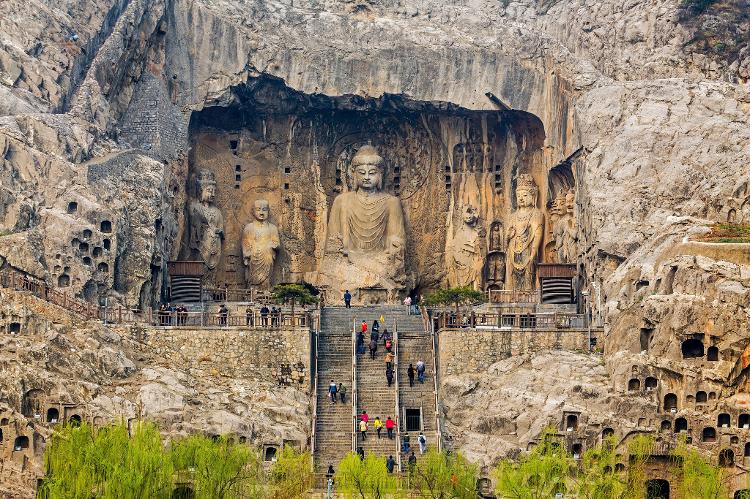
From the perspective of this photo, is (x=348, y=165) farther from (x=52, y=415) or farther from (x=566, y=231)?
(x=52, y=415)

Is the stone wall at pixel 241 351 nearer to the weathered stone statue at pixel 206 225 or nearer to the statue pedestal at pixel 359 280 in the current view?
the statue pedestal at pixel 359 280

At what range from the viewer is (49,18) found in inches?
3221

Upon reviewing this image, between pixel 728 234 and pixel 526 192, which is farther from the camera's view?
pixel 526 192

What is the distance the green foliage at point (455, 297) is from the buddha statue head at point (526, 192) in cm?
446

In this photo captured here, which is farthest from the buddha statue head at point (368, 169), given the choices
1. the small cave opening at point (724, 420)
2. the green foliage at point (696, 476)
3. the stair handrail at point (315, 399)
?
the green foliage at point (696, 476)

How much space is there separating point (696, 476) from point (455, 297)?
1991 centimetres

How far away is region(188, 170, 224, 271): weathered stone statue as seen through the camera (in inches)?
3378

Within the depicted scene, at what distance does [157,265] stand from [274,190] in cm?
1092


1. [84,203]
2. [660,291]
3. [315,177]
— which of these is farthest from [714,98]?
[84,203]

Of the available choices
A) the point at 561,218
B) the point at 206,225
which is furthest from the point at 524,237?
the point at 206,225

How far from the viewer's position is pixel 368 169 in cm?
8800

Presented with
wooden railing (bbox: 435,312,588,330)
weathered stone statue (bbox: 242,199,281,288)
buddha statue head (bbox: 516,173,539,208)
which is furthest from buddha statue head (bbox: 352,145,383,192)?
wooden railing (bbox: 435,312,588,330)

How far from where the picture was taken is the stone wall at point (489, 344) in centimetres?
7431

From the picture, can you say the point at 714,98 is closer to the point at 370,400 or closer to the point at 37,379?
the point at 370,400
